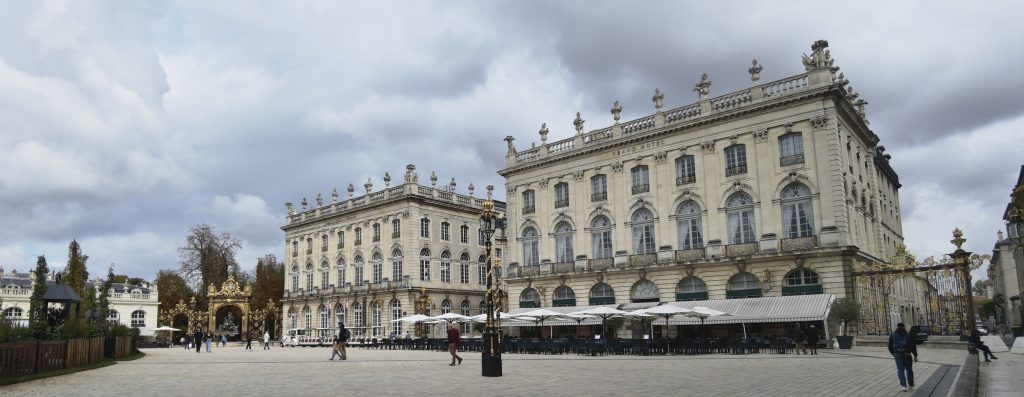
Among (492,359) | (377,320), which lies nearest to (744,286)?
(492,359)

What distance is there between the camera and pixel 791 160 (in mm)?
37188

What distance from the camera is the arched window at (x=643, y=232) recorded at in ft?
137

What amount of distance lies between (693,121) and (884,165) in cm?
1759

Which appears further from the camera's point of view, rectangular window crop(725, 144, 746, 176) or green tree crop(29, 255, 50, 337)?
rectangular window crop(725, 144, 746, 176)

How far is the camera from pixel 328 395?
13781 millimetres

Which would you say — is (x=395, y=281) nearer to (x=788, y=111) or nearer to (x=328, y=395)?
(x=788, y=111)

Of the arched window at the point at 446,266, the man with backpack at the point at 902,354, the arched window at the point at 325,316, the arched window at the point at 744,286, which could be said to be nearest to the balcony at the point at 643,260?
the arched window at the point at 744,286

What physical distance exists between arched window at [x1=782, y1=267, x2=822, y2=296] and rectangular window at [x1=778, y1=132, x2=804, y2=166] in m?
5.37

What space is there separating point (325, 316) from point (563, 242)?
92.6 feet

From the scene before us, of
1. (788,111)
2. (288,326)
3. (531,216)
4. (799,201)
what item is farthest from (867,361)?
(288,326)

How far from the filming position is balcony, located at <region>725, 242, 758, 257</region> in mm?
37531

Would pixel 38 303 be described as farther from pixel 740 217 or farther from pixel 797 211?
pixel 797 211

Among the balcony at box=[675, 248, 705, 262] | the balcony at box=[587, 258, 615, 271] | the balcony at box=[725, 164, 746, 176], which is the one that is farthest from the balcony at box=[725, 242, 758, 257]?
the balcony at box=[587, 258, 615, 271]

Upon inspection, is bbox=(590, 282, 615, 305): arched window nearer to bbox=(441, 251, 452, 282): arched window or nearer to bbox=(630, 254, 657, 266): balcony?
bbox=(630, 254, 657, 266): balcony
